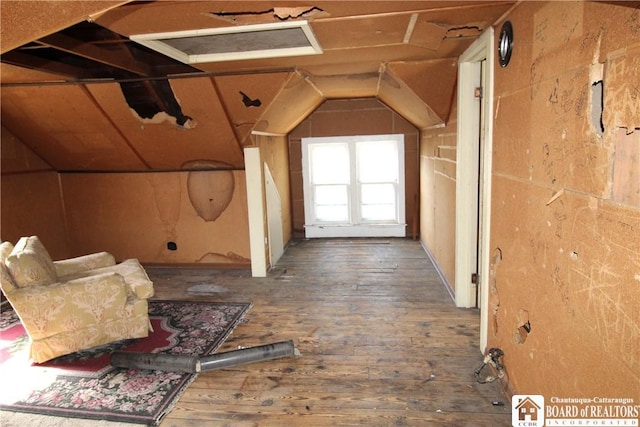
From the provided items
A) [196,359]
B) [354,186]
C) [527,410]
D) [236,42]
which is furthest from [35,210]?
[527,410]

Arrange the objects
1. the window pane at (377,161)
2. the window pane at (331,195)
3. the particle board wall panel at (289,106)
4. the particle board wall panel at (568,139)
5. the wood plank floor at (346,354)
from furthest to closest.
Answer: the window pane at (331,195), the window pane at (377,161), the particle board wall panel at (289,106), the wood plank floor at (346,354), the particle board wall panel at (568,139)

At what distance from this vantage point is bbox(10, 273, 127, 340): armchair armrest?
2604mm

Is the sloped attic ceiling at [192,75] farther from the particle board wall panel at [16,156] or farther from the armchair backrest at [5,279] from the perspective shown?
the armchair backrest at [5,279]

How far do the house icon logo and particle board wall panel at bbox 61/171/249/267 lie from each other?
3.40 metres

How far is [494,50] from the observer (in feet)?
7.50

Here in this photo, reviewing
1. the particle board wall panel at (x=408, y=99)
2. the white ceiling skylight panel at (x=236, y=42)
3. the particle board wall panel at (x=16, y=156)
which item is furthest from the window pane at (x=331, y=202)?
the particle board wall panel at (x=16, y=156)

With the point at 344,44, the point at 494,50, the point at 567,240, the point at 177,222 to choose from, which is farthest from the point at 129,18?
the point at 177,222

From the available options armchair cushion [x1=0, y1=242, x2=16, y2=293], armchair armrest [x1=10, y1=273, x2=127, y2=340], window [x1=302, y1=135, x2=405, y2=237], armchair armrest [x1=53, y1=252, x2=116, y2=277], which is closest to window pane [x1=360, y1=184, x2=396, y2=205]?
window [x1=302, y1=135, x2=405, y2=237]

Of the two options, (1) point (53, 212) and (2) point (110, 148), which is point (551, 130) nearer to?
(2) point (110, 148)

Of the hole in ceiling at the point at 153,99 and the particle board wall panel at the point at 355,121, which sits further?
the particle board wall panel at the point at 355,121

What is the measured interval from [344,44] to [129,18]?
1.28 m

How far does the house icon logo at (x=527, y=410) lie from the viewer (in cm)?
176

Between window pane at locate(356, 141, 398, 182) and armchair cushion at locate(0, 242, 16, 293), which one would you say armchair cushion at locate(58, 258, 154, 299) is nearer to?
armchair cushion at locate(0, 242, 16, 293)

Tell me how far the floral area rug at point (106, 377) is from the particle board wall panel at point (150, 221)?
4.99ft
